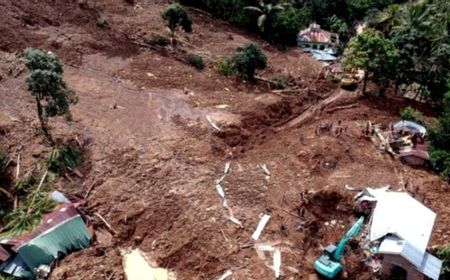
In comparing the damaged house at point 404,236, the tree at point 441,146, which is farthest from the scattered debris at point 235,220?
the tree at point 441,146

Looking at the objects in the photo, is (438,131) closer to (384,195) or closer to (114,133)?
(384,195)

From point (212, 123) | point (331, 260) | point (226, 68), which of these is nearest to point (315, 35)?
point (226, 68)

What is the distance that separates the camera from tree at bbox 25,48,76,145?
2283cm

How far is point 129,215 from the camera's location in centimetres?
2222

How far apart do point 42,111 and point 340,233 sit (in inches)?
574

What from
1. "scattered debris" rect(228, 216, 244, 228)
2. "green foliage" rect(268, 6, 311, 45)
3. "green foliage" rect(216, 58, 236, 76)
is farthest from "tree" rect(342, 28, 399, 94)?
"scattered debris" rect(228, 216, 244, 228)

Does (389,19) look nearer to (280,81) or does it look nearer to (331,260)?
(280,81)

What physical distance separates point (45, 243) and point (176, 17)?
755 inches

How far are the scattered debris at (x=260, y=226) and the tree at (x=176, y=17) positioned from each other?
56.9ft

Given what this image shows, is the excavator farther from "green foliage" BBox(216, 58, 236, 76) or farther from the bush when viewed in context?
the bush

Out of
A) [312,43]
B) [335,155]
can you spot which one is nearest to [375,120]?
[335,155]

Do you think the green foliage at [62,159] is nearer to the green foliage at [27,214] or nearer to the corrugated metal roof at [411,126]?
the green foliage at [27,214]

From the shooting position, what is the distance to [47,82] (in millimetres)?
22953

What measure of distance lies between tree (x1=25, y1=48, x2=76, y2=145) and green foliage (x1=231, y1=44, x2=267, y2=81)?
39.1ft
